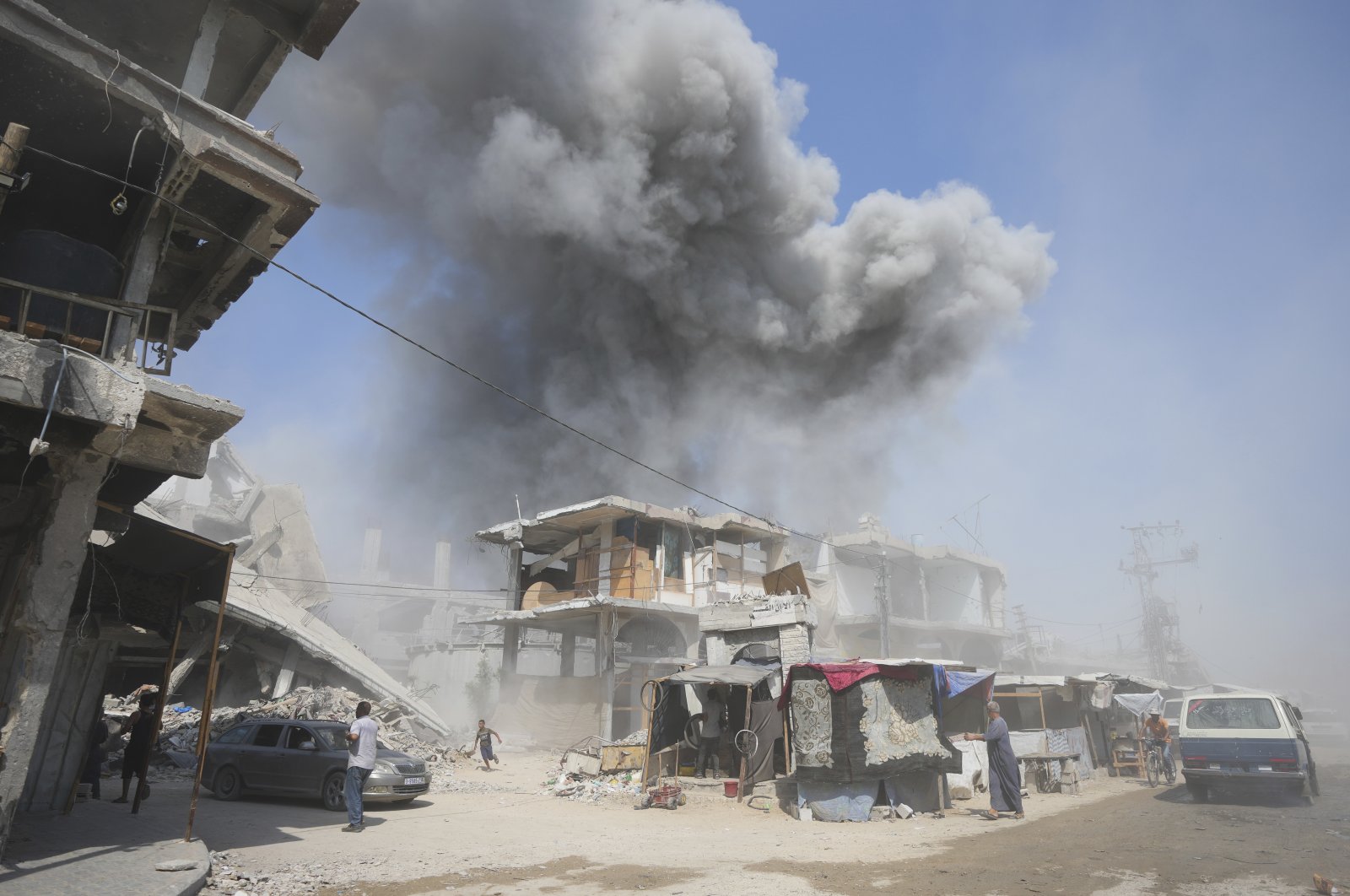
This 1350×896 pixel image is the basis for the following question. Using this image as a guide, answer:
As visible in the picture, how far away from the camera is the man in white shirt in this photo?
27.8ft

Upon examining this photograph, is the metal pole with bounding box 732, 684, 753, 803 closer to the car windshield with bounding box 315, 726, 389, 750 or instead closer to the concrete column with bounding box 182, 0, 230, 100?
the car windshield with bounding box 315, 726, 389, 750

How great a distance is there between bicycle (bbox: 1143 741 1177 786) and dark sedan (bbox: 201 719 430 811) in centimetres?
1406

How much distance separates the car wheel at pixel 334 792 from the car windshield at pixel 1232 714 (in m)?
13.2

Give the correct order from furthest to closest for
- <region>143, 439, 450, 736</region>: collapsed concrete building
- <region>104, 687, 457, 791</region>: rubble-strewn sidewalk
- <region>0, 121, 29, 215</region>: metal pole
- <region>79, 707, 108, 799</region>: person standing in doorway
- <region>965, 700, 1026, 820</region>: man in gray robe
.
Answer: <region>143, 439, 450, 736</region>: collapsed concrete building
<region>104, 687, 457, 791</region>: rubble-strewn sidewalk
<region>965, 700, 1026, 820</region>: man in gray robe
<region>79, 707, 108, 799</region>: person standing in doorway
<region>0, 121, 29, 215</region>: metal pole

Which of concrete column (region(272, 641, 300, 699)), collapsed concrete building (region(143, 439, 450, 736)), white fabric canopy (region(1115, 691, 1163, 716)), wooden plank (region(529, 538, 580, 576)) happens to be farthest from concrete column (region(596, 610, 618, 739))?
white fabric canopy (region(1115, 691, 1163, 716))

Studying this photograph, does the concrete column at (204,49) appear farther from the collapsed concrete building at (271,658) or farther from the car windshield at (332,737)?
the collapsed concrete building at (271,658)

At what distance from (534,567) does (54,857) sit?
21236mm

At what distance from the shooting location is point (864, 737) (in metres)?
10.4

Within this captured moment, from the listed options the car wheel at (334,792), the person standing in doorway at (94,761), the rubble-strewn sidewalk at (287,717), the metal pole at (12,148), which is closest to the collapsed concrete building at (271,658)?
the rubble-strewn sidewalk at (287,717)

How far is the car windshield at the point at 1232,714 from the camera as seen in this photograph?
11.2 meters

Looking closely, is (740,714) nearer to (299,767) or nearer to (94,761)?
(299,767)

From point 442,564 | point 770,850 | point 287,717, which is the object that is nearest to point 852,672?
point 770,850

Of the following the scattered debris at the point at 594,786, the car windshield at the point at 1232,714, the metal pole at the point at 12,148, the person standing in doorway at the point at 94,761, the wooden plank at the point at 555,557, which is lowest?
the scattered debris at the point at 594,786

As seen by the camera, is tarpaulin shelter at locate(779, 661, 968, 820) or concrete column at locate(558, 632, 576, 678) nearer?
tarpaulin shelter at locate(779, 661, 968, 820)
